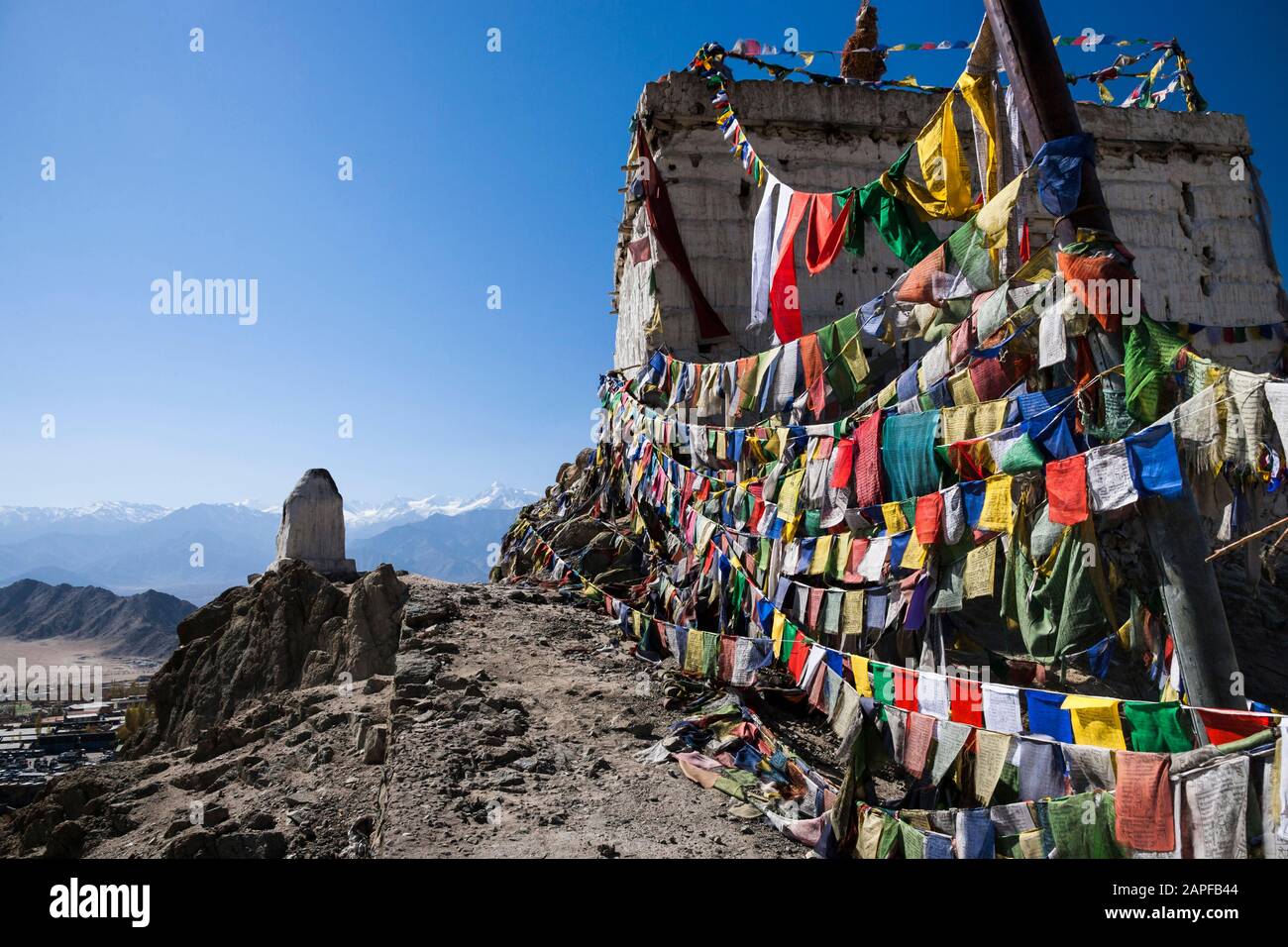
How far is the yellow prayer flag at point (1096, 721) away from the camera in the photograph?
5.21 m

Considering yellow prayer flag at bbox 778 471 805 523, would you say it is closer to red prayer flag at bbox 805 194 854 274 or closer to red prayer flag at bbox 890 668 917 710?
red prayer flag at bbox 805 194 854 274

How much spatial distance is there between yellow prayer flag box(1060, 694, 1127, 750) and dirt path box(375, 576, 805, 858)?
7.05ft

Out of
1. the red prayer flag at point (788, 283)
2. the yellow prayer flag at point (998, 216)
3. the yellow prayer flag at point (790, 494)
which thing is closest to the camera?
the yellow prayer flag at point (998, 216)

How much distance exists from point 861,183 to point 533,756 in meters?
12.4

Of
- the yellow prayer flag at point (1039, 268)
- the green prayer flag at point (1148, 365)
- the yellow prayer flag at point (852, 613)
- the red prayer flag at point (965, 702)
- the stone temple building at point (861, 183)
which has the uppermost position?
the stone temple building at point (861, 183)

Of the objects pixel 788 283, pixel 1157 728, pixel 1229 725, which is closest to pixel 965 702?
pixel 1157 728

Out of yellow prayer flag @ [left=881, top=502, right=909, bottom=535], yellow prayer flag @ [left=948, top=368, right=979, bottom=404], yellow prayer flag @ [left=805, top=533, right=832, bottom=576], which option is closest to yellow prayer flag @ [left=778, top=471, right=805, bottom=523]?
yellow prayer flag @ [left=805, top=533, right=832, bottom=576]

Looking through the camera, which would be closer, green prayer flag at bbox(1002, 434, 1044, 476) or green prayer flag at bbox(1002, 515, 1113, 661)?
green prayer flag at bbox(1002, 515, 1113, 661)

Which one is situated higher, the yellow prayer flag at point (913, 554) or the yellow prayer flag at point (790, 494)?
the yellow prayer flag at point (790, 494)

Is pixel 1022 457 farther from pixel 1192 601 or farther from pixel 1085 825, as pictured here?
pixel 1085 825

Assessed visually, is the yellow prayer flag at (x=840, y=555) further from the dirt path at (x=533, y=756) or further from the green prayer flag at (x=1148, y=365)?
the green prayer flag at (x=1148, y=365)

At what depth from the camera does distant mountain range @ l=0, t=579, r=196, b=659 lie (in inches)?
2721

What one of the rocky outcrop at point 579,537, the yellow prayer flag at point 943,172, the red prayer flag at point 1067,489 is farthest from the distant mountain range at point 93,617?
the red prayer flag at point 1067,489

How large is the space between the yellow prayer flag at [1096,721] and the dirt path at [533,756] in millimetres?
2150
